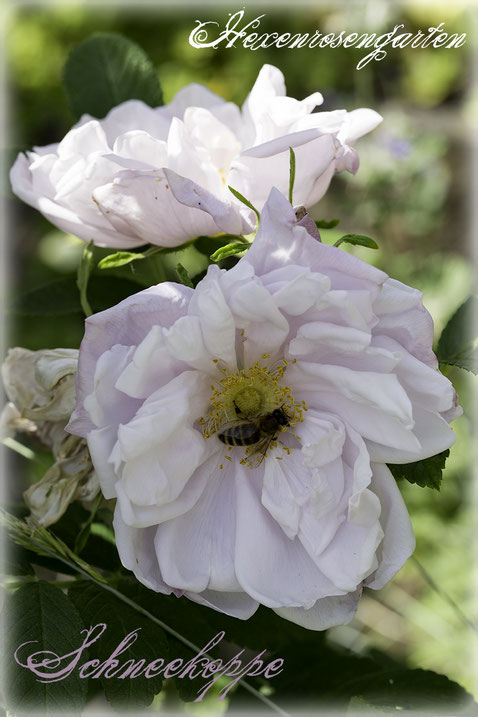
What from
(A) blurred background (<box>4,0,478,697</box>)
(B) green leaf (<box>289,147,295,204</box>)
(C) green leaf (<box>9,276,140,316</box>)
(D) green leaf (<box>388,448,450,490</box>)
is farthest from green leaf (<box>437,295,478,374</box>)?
(A) blurred background (<box>4,0,478,697</box>)

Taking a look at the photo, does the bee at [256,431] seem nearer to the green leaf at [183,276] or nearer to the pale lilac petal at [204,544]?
the pale lilac petal at [204,544]

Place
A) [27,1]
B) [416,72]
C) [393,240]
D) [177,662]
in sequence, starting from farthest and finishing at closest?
1. [416,72]
2. [393,240]
3. [27,1]
4. [177,662]

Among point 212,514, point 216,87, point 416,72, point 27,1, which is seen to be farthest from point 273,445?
point 416,72

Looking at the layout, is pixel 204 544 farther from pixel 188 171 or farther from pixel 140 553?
pixel 188 171

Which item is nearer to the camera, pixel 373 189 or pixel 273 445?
pixel 273 445

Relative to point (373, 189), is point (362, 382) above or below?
above

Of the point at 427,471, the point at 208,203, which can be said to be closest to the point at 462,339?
the point at 427,471

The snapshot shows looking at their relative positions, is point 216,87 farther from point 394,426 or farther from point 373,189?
point 394,426

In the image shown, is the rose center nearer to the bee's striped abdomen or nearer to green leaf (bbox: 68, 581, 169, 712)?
the bee's striped abdomen
